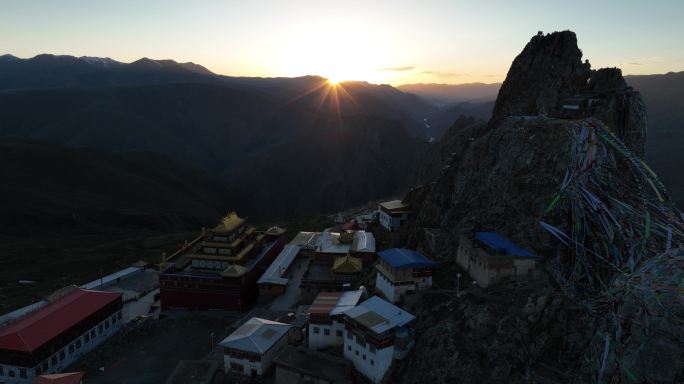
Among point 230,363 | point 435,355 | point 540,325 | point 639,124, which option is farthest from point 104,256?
point 639,124

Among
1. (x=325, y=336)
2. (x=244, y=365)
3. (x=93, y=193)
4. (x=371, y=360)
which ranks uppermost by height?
(x=371, y=360)

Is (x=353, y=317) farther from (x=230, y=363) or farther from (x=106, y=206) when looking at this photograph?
(x=106, y=206)

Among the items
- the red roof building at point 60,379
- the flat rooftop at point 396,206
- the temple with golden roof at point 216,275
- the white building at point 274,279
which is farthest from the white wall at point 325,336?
the flat rooftop at point 396,206

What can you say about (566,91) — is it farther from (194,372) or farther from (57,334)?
(57,334)

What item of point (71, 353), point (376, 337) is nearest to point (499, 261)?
point (376, 337)

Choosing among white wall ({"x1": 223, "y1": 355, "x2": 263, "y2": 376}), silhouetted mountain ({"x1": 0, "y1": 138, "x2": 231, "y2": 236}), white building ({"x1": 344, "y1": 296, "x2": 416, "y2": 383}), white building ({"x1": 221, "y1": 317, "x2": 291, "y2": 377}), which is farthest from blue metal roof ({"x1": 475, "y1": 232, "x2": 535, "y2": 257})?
silhouetted mountain ({"x1": 0, "y1": 138, "x2": 231, "y2": 236})

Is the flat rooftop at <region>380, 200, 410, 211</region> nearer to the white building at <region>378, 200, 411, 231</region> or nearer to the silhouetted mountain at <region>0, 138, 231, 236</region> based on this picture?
the white building at <region>378, 200, 411, 231</region>

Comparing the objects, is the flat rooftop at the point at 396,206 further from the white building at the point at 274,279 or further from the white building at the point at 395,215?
the white building at the point at 274,279
